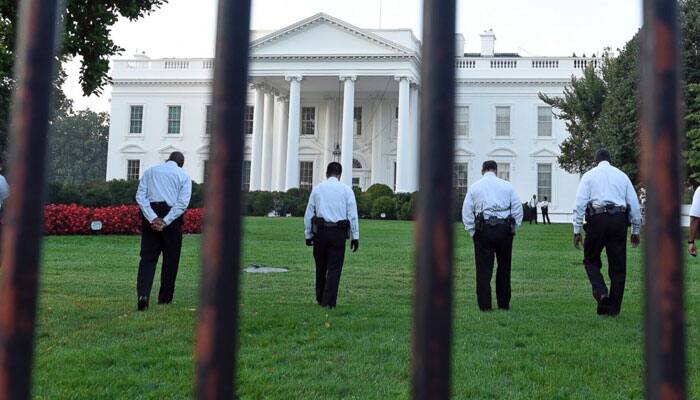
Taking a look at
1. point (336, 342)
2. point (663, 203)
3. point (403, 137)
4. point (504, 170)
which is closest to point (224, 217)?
point (663, 203)

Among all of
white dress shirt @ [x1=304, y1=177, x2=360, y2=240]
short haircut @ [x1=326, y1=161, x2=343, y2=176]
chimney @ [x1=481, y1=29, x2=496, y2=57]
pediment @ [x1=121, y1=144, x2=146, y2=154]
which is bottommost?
white dress shirt @ [x1=304, y1=177, x2=360, y2=240]

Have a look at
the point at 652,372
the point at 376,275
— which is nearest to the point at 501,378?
the point at 652,372

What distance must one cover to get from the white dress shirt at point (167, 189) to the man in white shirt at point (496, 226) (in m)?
3.00

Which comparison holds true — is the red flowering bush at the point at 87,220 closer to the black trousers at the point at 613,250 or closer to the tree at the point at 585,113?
the black trousers at the point at 613,250

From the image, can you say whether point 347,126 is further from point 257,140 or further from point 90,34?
point 90,34

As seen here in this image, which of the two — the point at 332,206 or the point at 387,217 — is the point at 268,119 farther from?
the point at 332,206

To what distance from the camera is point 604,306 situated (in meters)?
7.04

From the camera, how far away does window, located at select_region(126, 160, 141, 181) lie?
1839 inches

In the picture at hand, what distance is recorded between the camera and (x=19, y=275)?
2.23 ft

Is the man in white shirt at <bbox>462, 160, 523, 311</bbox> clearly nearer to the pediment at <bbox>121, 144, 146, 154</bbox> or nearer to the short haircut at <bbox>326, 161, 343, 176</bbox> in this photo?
the short haircut at <bbox>326, 161, 343, 176</bbox>

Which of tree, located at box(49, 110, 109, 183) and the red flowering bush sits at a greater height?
tree, located at box(49, 110, 109, 183)

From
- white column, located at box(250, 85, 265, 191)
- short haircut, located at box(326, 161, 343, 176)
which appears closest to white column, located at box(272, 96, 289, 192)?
white column, located at box(250, 85, 265, 191)

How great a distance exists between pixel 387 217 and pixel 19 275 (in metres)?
33.9

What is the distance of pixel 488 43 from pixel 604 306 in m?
42.5
